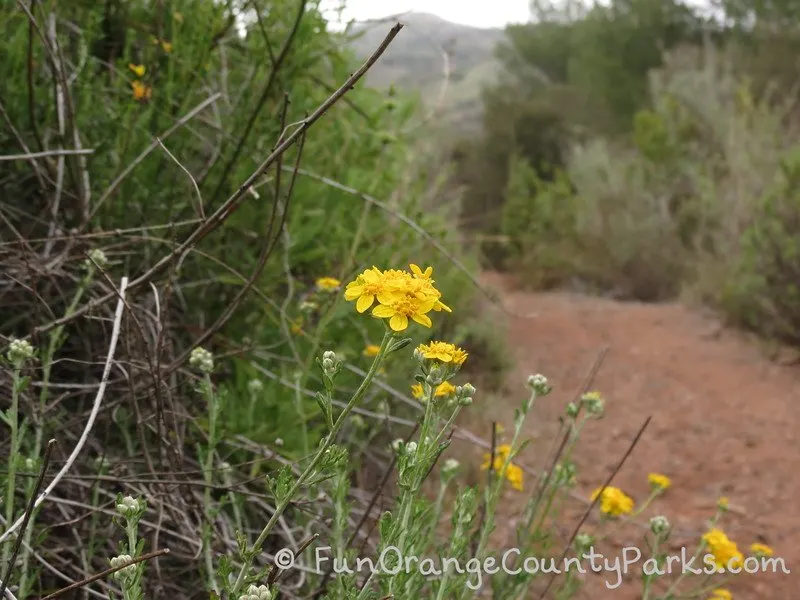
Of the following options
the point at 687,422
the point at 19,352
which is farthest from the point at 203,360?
the point at 687,422

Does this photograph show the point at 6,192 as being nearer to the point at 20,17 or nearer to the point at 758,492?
the point at 20,17

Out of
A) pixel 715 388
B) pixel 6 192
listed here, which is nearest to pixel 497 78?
pixel 715 388

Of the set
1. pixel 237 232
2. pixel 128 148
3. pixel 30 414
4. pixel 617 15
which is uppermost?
pixel 617 15

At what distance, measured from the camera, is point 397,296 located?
2.52 ft

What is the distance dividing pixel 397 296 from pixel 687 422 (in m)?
3.37

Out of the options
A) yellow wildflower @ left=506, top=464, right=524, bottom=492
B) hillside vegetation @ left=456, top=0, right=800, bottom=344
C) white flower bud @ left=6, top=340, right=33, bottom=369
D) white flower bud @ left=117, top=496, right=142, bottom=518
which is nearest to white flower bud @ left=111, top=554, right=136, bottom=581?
white flower bud @ left=117, top=496, right=142, bottom=518

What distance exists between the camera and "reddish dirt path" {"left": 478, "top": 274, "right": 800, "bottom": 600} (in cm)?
258

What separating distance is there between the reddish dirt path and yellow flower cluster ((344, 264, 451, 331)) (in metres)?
1.41

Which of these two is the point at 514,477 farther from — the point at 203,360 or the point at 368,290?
the point at 368,290

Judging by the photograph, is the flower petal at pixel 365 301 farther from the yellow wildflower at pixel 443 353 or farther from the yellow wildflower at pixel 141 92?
the yellow wildflower at pixel 141 92

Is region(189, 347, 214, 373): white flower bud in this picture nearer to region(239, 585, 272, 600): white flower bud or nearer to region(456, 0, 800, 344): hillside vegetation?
region(239, 585, 272, 600): white flower bud

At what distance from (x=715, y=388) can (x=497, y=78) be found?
14.2 metres

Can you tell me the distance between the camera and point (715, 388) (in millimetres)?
4309

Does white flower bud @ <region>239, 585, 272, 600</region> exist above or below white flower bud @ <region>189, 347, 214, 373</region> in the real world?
below
